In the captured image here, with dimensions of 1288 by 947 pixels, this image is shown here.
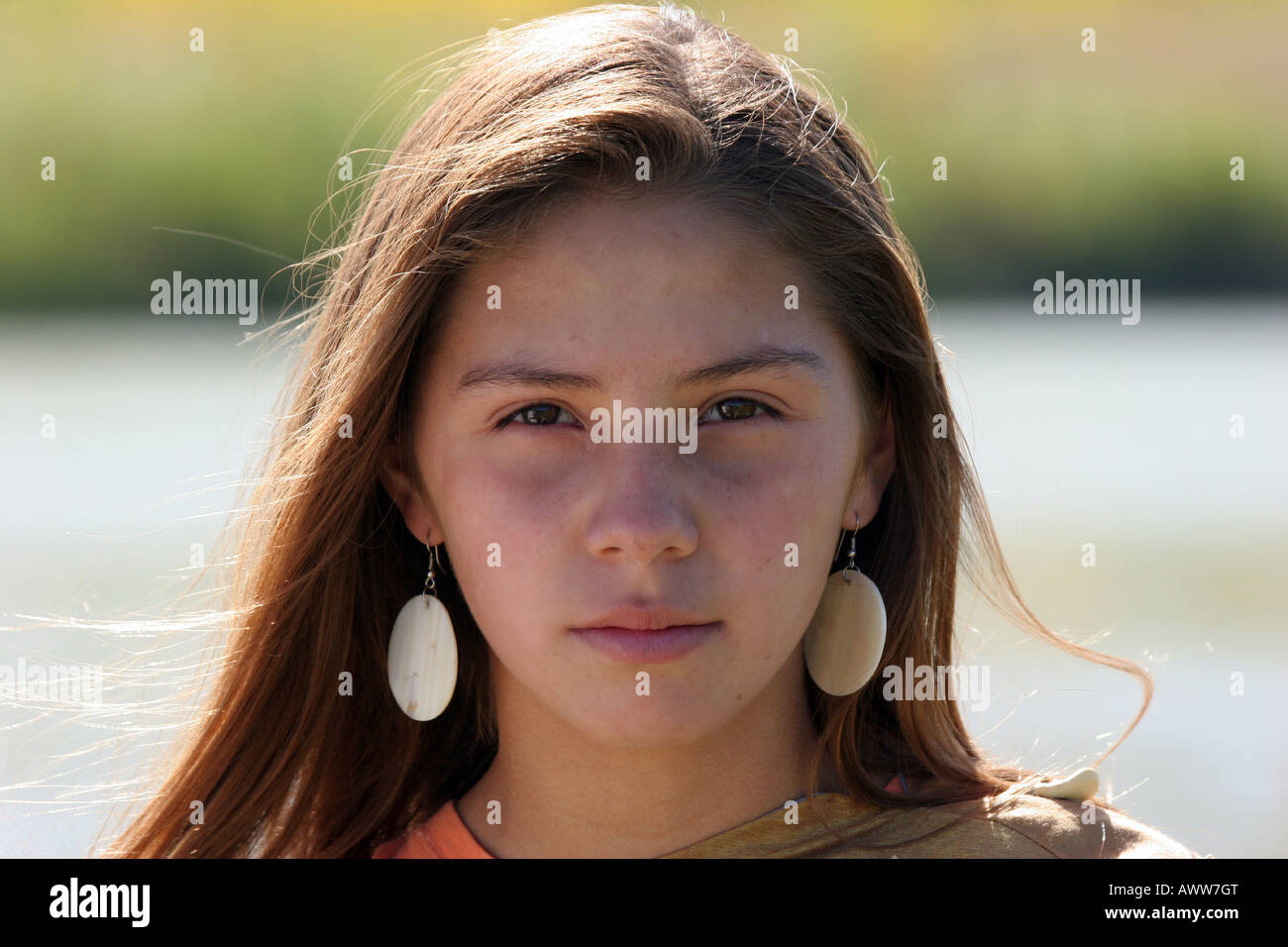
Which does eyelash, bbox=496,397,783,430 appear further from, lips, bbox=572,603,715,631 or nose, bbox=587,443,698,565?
lips, bbox=572,603,715,631

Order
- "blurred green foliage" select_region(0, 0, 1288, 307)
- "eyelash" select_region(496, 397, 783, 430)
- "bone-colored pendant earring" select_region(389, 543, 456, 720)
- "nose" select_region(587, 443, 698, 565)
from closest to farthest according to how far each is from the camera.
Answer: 1. "nose" select_region(587, 443, 698, 565)
2. "eyelash" select_region(496, 397, 783, 430)
3. "bone-colored pendant earring" select_region(389, 543, 456, 720)
4. "blurred green foliage" select_region(0, 0, 1288, 307)

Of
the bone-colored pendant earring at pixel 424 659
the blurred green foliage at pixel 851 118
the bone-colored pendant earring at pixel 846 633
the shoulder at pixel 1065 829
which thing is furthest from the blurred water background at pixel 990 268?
the bone-colored pendant earring at pixel 424 659

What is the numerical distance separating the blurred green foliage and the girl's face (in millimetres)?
10450

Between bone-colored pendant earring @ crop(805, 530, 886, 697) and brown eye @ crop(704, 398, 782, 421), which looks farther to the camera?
bone-colored pendant earring @ crop(805, 530, 886, 697)

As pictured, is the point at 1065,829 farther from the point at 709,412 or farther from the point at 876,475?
the point at 709,412

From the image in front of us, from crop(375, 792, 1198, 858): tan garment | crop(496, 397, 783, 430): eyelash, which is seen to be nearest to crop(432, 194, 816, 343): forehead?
crop(496, 397, 783, 430): eyelash

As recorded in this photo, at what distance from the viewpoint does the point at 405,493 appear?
7.86ft


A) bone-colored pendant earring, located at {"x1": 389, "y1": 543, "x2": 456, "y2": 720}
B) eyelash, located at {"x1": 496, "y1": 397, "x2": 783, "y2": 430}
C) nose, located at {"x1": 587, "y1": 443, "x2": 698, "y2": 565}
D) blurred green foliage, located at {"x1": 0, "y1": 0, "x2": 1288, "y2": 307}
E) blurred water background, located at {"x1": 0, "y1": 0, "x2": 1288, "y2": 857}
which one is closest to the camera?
nose, located at {"x1": 587, "y1": 443, "x2": 698, "y2": 565}

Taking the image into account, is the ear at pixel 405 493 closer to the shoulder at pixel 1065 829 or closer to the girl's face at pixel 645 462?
the girl's face at pixel 645 462

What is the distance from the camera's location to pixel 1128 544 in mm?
7148

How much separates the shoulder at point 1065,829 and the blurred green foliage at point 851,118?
10.3m

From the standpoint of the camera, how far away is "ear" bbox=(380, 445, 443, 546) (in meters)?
2.35

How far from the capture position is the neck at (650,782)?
231 centimetres

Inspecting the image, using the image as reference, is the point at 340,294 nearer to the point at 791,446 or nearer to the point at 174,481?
the point at 791,446
